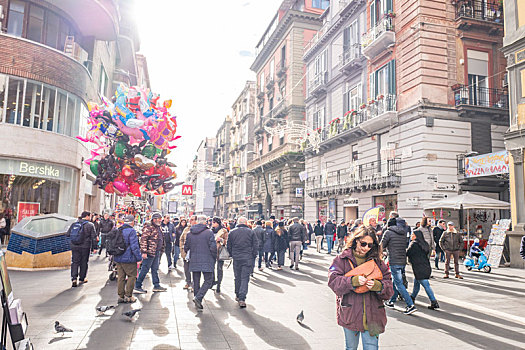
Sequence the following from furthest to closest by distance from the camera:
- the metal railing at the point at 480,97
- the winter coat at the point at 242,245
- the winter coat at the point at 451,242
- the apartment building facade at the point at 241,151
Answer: the apartment building facade at the point at 241,151
the metal railing at the point at 480,97
the winter coat at the point at 451,242
the winter coat at the point at 242,245

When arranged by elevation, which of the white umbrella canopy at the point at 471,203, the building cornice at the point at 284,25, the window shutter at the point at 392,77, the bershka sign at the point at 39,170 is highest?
the building cornice at the point at 284,25

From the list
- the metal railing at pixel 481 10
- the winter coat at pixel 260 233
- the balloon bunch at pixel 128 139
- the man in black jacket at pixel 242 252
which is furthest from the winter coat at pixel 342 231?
the man in black jacket at pixel 242 252

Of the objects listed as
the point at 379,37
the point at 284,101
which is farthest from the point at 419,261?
the point at 284,101

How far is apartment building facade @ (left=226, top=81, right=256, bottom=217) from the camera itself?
52938 mm

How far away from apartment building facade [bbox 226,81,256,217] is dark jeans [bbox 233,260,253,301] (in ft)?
130

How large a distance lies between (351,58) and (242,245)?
20265 mm

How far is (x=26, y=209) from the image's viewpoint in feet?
58.6

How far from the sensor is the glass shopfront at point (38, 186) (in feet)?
55.6

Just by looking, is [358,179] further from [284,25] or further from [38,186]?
[284,25]

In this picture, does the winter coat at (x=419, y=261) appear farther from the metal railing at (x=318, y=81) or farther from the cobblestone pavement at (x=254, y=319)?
the metal railing at (x=318, y=81)

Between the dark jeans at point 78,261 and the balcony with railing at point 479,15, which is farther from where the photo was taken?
the balcony with railing at point 479,15

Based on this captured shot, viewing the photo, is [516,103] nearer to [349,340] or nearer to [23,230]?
[349,340]

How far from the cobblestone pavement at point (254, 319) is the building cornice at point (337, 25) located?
1968 centimetres

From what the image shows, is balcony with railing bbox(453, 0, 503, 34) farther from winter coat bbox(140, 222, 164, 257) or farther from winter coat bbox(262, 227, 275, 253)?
winter coat bbox(140, 222, 164, 257)
